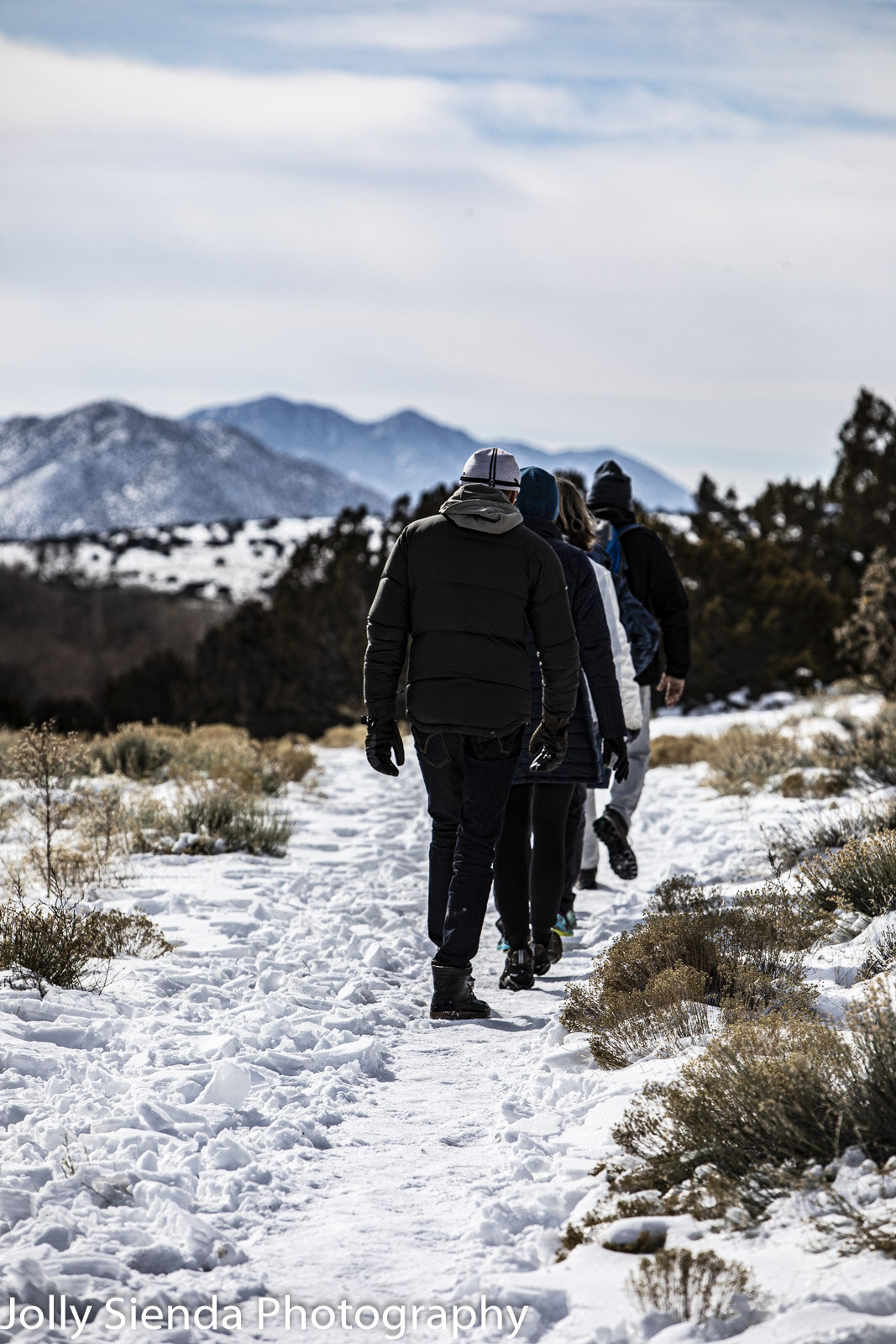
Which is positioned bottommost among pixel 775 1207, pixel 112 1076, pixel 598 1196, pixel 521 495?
pixel 112 1076

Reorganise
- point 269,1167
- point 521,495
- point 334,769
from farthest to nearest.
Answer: point 334,769 < point 521,495 < point 269,1167

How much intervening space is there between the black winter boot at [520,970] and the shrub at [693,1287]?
2577 millimetres

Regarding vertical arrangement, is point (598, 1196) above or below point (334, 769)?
above

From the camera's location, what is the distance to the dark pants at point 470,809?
447 cm

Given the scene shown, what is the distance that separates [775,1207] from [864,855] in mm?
Answer: 2715

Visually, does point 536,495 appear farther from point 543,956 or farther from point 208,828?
point 208,828

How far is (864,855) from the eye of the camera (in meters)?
4.98

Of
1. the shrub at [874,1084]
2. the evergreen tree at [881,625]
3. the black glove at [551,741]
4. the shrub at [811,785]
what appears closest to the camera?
the shrub at [874,1084]

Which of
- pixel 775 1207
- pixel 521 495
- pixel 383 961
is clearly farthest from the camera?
pixel 383 961

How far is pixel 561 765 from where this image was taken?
489 centimetres

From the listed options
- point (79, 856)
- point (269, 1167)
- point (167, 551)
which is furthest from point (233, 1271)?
point (167, 551)

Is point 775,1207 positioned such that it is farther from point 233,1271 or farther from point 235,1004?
point 235,1004

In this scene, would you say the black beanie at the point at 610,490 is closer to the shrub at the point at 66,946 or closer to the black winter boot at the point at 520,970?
the black winter boot at the point at 520,970

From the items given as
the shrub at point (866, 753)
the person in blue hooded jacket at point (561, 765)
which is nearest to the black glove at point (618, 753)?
the person in blue hooded jacket at point (561, 765)
